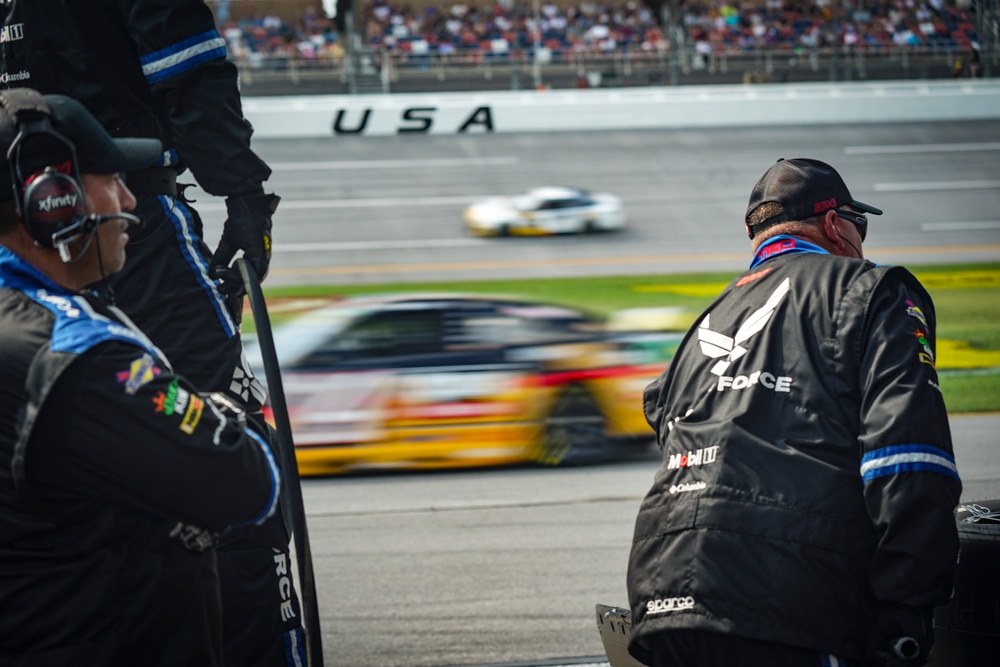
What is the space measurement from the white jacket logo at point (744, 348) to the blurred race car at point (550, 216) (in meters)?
16.4

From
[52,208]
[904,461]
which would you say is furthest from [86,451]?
[904,461]

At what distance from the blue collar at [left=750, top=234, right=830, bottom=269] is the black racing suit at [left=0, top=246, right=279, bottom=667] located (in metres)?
1.20

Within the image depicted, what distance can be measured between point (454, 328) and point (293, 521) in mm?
4988

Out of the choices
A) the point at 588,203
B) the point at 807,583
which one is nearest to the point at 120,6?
the point at 807,583

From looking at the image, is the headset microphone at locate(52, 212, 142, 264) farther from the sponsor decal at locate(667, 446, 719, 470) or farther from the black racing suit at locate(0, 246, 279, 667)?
the sponsor decal at locate(667, 446, 719, 470)

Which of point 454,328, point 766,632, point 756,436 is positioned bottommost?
point 454,328

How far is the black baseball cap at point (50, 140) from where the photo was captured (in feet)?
6.20

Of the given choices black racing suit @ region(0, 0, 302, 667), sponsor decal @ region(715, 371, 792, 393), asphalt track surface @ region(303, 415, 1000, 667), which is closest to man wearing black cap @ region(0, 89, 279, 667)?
black racing suit @ region(0, 0, 302, 667)

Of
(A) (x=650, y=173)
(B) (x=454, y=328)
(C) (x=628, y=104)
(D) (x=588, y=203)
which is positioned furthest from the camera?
(C) (x=628, y=104)

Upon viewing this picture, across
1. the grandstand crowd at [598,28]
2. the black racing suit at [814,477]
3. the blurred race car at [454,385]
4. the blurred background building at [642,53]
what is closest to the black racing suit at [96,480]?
the black racing suit at [814,477]

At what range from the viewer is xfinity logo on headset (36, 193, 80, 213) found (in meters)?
1.84

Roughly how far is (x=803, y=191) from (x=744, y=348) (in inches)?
15.7

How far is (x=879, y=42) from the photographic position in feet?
81.4

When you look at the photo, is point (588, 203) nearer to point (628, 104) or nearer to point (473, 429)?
point (628, 104)
